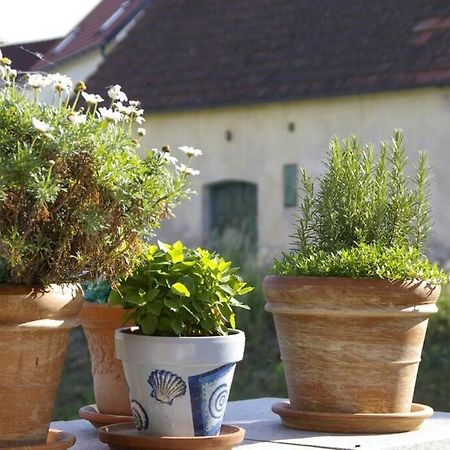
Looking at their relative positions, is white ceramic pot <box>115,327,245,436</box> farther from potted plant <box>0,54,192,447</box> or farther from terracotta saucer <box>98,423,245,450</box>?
potted plant <box>0,54,192,447</box>

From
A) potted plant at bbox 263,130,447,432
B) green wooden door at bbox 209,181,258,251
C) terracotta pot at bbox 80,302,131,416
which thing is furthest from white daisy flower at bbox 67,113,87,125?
green wooden door at bbox 209,181,258,251

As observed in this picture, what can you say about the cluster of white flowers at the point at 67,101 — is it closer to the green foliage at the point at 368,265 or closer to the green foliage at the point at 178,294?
the green foliage at the point at 178,294

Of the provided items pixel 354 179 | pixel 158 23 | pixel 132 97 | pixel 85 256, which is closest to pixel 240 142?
pixel 132 97

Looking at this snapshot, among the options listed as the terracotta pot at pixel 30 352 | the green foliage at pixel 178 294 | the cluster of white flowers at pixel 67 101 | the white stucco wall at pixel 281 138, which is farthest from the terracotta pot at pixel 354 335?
the white stucco wall at pixel 281 138

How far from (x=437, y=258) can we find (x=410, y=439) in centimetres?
901

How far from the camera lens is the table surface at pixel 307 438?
3.32 meters

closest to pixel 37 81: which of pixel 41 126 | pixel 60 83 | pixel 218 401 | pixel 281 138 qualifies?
pixel 60 83

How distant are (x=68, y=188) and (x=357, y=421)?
49.4 inches

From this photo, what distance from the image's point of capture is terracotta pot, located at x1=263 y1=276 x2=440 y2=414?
348cm

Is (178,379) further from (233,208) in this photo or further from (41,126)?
(233,208)

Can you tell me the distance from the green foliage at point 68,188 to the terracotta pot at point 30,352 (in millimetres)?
65

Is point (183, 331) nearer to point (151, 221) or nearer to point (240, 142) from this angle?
point (151, 221)

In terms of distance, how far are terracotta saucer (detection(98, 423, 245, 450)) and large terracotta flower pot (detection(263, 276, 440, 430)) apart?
46 centimetres

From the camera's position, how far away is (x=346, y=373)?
3533 mm
